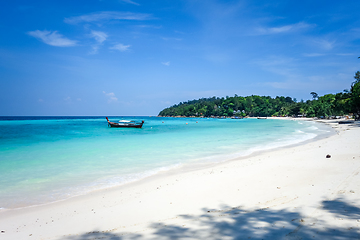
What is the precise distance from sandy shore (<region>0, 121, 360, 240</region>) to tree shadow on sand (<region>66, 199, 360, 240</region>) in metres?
0.01

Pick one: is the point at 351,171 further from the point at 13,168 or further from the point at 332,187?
the point at 13,168

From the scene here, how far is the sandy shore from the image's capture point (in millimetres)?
3562

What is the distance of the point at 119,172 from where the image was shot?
10.3m

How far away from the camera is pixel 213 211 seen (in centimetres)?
467

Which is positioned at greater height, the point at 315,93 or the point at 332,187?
the point at 315,93

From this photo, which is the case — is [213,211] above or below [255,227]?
below

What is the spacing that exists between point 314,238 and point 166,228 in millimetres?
2434

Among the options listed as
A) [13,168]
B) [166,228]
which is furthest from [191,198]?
[13,168]

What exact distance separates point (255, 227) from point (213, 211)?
1.21m

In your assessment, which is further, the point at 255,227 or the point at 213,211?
the point at 213,211

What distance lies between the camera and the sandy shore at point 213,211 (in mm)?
3562

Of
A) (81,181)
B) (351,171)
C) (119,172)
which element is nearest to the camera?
(351,171)

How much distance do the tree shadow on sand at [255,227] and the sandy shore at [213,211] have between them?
0.04ft

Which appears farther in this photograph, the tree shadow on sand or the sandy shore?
the sandy shore
